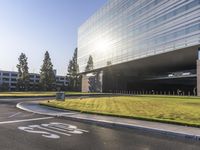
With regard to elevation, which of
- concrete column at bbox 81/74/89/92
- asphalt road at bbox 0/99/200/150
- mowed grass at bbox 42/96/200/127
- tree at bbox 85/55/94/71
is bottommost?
asphalt road at bbox 0/99/200/150

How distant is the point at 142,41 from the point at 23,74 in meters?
57.5

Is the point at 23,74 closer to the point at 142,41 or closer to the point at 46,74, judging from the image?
the point at 46,74

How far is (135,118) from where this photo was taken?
53.9 feet

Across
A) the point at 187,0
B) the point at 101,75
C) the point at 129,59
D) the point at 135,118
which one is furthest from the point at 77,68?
the point at 135,118

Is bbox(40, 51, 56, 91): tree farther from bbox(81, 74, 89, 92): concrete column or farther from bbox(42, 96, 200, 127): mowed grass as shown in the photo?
bbox(42, 96, 200, 127): mowed grass

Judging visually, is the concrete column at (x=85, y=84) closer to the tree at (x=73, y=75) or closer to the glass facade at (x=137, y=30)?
the glass facade at (x=137, y=30)

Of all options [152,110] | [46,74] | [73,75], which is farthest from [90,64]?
[152,110]

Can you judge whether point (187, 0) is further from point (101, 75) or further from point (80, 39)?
point (80, 39)

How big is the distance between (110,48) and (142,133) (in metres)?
81.8

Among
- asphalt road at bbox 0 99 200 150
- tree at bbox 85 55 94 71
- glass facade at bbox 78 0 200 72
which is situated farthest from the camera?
tree at bbox 85 55 94 71

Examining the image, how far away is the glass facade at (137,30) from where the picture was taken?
56562 mm

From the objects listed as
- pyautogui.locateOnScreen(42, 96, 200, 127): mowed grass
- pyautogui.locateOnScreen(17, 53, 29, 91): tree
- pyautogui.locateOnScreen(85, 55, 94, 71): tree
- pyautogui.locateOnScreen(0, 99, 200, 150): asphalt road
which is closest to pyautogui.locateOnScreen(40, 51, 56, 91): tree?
pyautogui.locateOnScreen(17, 53, 29, 91): tree

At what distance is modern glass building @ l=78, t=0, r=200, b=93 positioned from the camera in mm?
57731

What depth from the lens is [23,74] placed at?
369 ft
